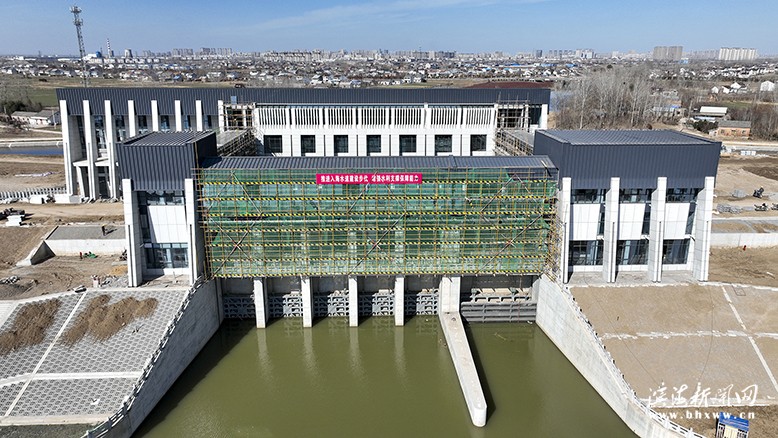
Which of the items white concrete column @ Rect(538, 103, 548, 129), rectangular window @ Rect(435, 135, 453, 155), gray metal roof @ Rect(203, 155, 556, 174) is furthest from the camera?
white concrete column @ Rect(538, 103, 548, 129)

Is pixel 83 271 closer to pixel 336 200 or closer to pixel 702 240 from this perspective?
pixel 336 200

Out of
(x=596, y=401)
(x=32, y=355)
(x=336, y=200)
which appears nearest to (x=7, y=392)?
(x=32, y=355)

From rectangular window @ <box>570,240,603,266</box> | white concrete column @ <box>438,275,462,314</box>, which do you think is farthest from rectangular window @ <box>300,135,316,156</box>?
rectangular window @ <box>570,240,603,266</box>

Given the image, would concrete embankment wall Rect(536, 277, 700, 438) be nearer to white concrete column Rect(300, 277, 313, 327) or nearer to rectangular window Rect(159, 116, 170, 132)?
white concrete column Rect(300, 277, 313, 327)

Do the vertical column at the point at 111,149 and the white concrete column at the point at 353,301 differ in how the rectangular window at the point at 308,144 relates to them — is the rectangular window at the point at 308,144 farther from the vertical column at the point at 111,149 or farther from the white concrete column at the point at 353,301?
the vertical column at the point at 111,149

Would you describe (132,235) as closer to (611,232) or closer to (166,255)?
(166,255)

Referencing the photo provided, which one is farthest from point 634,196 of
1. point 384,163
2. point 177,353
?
point 177,353

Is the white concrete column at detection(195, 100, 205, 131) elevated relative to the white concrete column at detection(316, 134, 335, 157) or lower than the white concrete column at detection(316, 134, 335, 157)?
elevated
